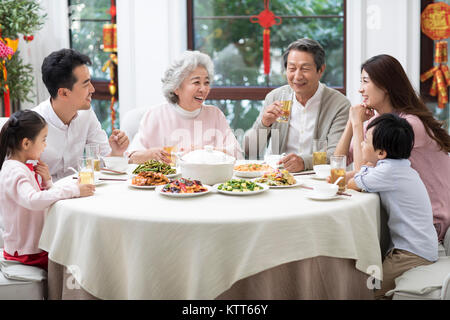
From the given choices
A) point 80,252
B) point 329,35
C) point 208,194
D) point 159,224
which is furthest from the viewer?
point 329,35

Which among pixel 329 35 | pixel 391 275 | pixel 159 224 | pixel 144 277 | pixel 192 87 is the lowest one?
pixel 391 275

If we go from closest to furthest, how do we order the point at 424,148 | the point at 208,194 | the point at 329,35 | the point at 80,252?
the point at 80,252, the point at 208,194, the point at 424,148, the point at 329,35

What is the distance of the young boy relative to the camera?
211cm

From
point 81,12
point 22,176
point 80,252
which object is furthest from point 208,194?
point 81,12

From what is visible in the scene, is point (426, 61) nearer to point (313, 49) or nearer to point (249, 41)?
point (249, 41)

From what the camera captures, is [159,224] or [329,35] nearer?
[159,224]

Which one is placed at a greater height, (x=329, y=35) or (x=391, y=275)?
(x=329, y=35)

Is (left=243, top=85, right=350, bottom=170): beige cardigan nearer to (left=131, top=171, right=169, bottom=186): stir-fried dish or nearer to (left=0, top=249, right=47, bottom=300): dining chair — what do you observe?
(left=131, top=171, right=169, bottom=186): stir-fried dish

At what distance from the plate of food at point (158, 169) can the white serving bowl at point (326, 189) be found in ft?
2.45

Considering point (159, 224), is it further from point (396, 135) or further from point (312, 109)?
point (312, 109)

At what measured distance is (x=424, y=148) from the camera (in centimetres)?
242

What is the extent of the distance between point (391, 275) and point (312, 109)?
1.36 m

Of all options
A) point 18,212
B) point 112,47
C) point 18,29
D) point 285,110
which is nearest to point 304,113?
point 285,110

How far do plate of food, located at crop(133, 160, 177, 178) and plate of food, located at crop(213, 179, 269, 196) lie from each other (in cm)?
40
